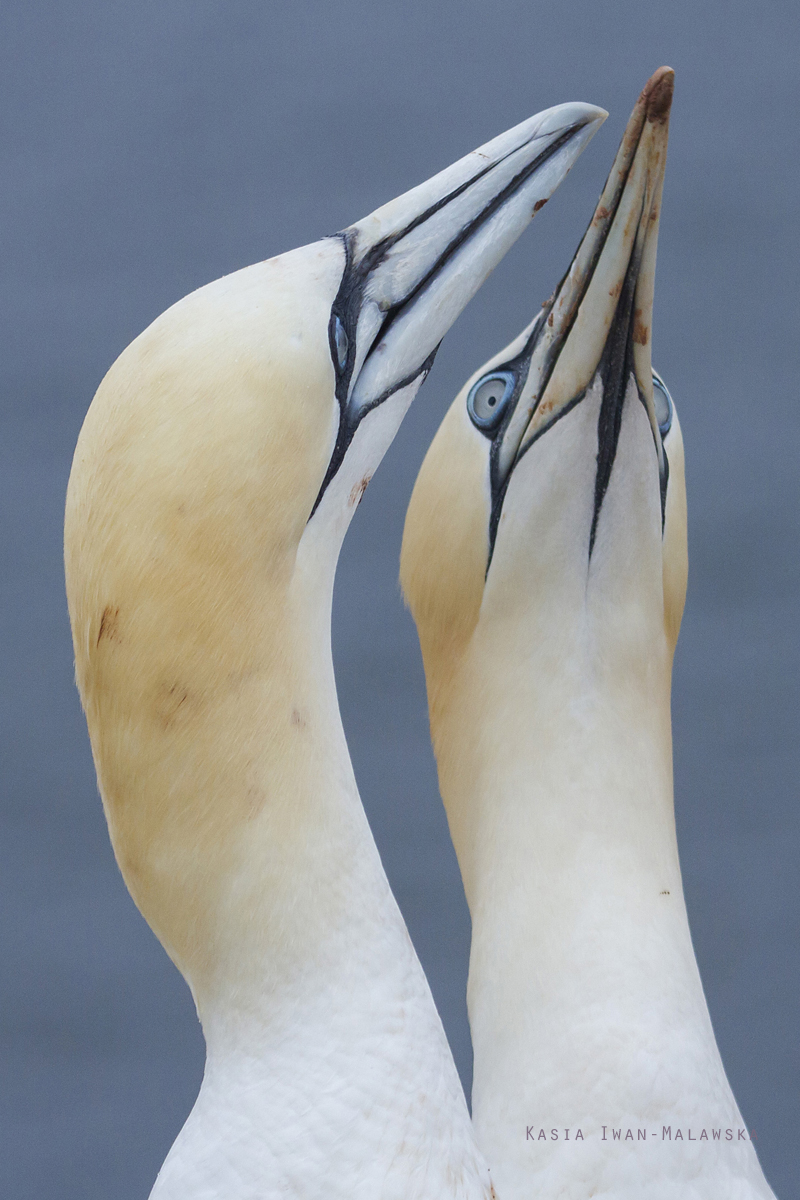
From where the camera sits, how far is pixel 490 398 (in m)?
3.14

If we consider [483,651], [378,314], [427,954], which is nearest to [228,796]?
[378,314]

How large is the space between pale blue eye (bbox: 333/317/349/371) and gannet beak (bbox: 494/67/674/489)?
1.98 feet

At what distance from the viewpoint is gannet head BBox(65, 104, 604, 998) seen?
7.07 ft

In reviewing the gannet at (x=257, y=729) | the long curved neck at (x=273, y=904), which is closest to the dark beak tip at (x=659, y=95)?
the gannet at (x=257, y=729)

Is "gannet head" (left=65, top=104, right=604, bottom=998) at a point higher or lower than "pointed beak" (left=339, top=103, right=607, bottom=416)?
lower

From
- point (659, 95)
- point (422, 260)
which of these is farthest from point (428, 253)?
point (659, 95)

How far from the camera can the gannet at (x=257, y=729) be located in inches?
85.1

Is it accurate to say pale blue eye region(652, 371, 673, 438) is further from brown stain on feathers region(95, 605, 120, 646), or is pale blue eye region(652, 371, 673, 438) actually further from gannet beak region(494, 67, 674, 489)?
brown stain on feathers region(95, 605, 120, 646)

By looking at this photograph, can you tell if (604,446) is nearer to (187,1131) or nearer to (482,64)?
(187,1131)

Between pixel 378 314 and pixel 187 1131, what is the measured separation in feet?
4.30

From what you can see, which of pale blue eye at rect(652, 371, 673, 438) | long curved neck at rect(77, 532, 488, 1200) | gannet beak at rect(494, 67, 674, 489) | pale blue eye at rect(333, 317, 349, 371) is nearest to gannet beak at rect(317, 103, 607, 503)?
pale blue eye at rect(333, 317, 349, 371)

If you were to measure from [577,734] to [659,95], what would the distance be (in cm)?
122

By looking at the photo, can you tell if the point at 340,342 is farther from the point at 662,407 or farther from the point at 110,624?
the point at 662,407

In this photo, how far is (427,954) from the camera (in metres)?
4.60
